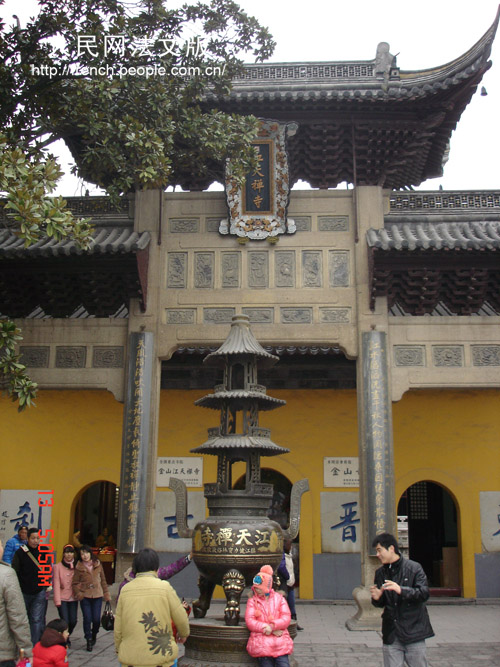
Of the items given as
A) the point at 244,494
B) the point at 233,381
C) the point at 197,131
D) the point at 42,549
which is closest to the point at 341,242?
the point at 197,131

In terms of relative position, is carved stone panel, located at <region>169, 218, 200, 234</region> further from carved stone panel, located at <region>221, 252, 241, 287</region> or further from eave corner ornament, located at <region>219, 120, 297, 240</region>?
carved stone panel, located at <region>221, 252, 241, 287</region>

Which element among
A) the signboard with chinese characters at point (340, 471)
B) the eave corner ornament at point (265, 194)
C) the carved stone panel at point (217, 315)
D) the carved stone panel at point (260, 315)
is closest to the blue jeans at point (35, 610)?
the carved stone panel at point (217, 315)

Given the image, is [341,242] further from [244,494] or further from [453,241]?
[244,494]

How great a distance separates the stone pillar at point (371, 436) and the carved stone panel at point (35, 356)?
438 cm

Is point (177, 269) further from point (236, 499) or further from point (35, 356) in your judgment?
point (236, 499)

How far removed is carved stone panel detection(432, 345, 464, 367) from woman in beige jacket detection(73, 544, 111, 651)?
512 cm

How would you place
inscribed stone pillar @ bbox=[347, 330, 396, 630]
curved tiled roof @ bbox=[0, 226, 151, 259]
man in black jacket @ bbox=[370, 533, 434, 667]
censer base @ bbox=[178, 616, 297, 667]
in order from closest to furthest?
man in black jacket @ bbox=[370, 533, 434, 667], censer base @ bbox=[178, 616, 297, 667], inscribed stone pillar @ bbox=[347, 330, 396, 630], curved tiled roof @ bbox=[0, 226, 151, 259]

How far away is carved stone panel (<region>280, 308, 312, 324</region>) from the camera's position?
31.8 ft

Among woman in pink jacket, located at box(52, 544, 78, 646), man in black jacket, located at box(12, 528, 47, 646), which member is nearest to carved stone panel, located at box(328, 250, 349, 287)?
woman in pink jacket, located at box(52, 544, 78, 646)

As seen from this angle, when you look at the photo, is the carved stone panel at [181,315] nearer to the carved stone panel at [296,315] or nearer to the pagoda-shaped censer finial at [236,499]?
the carved stone panel at [296,315]

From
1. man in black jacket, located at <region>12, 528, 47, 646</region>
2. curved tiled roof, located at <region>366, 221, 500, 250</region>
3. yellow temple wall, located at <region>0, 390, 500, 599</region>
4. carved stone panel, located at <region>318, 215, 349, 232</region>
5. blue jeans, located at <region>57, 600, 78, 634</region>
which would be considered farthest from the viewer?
yellow temple wall, located at <region>0, 390, 500, 599</region>

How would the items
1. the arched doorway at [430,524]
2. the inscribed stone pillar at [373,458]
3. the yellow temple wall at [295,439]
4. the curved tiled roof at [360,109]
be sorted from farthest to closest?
the arched doorway at [430,524] → the yellow temple wall at [295,439] → the curved tiled roof at [360,109] → the inscribed stone pillar at [373,458]

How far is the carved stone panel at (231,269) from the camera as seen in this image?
990cm

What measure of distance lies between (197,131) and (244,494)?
4337mm
